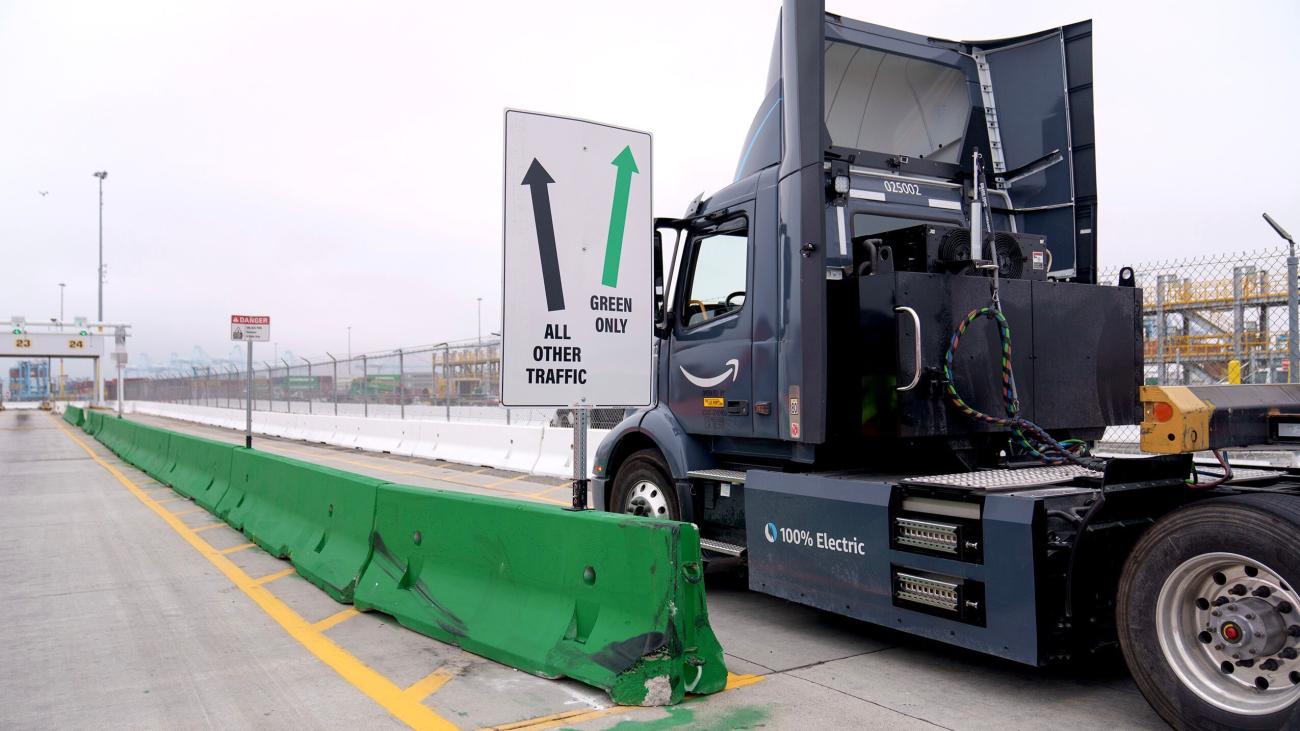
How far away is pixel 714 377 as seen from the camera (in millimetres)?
6320

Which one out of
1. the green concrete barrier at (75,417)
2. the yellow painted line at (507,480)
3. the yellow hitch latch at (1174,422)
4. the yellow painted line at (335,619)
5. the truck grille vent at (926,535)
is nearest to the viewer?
the yellow hitch latch at (1174,422)

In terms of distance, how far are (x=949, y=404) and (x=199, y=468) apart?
37.3 ft

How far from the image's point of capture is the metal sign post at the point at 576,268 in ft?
15.5

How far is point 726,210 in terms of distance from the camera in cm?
628

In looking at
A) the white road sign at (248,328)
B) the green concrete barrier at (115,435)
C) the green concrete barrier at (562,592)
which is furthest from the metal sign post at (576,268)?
the green concrete barrier at (115,435)

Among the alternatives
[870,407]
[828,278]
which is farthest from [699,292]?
[870,407]

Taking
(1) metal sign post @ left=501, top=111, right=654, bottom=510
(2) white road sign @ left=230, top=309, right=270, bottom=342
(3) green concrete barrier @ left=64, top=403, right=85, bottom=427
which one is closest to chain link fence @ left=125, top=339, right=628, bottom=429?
(2) white road sign @ left=230, top=309, right=270, bottom=342

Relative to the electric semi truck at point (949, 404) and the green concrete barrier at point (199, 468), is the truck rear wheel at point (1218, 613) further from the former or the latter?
the green concrete barrier at point (199, 468)

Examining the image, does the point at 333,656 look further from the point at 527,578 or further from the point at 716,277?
the point at 716,277

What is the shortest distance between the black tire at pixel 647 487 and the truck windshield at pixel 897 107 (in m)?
2.78

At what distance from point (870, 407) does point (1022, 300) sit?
1.24 meters

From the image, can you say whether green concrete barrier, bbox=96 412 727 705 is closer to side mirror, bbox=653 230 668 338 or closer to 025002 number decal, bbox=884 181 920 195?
side mirror, bbox=653 230 668 338

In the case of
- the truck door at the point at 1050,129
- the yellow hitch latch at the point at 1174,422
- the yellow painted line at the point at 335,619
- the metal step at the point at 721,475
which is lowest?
the yellow painted line at the point at 335,619

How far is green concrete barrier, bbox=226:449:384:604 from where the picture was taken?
21.5 ft
